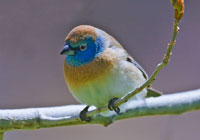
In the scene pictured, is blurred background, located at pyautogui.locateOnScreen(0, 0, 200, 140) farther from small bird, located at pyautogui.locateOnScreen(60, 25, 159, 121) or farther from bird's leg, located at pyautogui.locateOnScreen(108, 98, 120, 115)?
bird's leg, located at pyautogui.locateOnScreen(108, 98, 120, 115)

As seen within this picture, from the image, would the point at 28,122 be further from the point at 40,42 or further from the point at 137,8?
the point at 137,8

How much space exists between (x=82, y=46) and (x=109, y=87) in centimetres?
28

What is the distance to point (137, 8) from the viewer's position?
4.09m

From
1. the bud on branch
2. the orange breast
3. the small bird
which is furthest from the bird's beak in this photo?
the bud on branch

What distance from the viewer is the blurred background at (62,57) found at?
3.75 meters

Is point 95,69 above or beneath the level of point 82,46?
beneath

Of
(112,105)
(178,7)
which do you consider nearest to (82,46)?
(112,105)

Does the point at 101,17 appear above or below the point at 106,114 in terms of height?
above

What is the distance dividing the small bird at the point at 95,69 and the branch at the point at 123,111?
0.14 m

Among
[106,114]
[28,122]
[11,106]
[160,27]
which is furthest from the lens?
[160,27]

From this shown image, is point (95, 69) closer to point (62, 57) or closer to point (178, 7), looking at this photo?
point (178, 7)

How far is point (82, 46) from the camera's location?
8.56 feet

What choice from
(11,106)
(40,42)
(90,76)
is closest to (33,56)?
(40,42)

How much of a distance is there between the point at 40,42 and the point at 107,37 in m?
1.20
